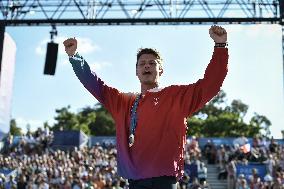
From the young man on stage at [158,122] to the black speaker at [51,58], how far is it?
Result: 11053 mm

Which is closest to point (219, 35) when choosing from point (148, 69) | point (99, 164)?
point (148, 69)

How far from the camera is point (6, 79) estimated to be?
1527 cm

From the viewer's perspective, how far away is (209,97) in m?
2.74

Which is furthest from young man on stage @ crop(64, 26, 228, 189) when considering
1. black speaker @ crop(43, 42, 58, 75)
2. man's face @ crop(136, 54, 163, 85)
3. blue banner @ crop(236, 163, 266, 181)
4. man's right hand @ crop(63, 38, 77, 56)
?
blue banner @ crop(236, 163, 266, 181)

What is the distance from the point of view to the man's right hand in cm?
307

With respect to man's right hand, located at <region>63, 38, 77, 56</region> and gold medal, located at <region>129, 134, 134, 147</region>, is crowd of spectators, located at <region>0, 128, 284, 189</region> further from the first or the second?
gold medal, located at <region>129, 134, 134, 147</region>

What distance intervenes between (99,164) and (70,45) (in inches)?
605

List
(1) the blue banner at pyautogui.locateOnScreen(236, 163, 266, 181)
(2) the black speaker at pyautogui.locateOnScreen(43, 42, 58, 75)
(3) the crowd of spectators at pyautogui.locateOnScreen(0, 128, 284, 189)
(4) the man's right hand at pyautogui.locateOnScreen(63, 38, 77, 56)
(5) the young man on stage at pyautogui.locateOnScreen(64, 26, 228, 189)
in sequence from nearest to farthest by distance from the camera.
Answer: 1. (5) the young man on stage at pyautogui.locateOnScreen(64, 26, 228, 189)
2. (4) the man's right hand at pyautogui.locateOnScreen(63, 38, 77, 56)
3. (2) the black speaker at pyautogui.locateOnScreen(43, 42, 58, 75)
4. (3) the crowd of spectators at pyautogui.locateOnScreen(0, 128, 284, 189)
5. (1) the blue banner at pyautogui.locateOnScreen(236, 163, 266, 181)

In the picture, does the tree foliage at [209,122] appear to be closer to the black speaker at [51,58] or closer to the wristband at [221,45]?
the black speaker at [51,58]

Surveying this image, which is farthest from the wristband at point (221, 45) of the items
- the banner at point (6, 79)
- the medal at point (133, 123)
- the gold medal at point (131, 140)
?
the banner at point (6, 79)

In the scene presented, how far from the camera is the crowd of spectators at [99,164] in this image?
50.7 ft

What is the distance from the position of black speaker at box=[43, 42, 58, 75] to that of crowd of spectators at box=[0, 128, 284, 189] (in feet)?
11.8

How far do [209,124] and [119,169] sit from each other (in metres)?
53.4

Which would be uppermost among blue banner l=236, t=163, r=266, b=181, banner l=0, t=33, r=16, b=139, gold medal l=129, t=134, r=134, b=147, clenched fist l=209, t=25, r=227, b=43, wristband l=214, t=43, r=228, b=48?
banner l=0, t=33, r=16, b=139
